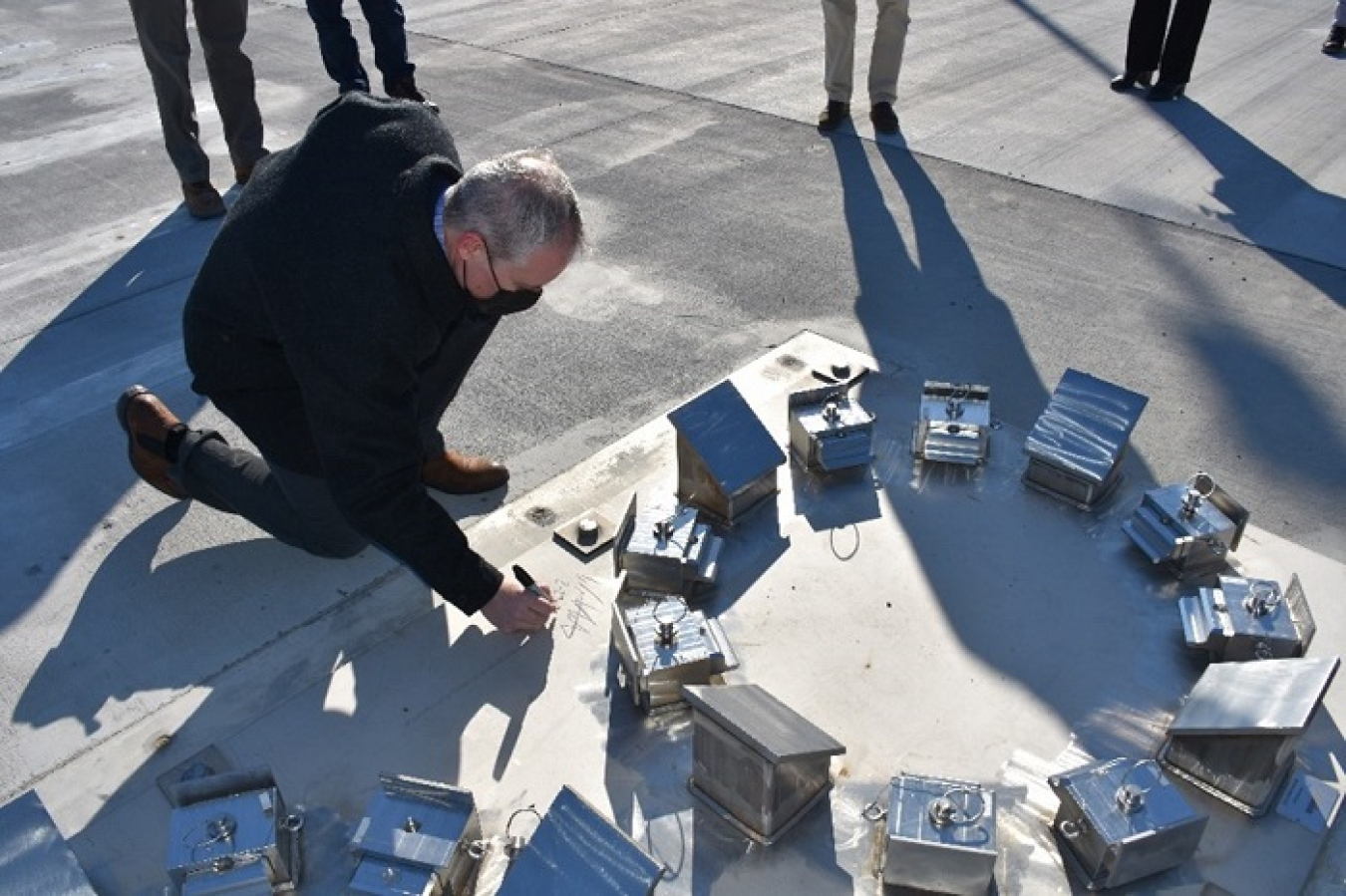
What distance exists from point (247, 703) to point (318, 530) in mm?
388

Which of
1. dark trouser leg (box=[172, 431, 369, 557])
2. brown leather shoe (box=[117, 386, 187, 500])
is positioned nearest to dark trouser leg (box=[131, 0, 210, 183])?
brown leather shoe (box=[117, 386, 187, 500])

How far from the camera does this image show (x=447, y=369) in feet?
7.53

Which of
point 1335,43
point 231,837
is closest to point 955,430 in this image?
point 231,837

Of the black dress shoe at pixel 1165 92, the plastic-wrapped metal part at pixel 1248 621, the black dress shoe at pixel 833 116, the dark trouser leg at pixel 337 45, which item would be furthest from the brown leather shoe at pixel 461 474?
the black dress shoe at pixel 1165 92

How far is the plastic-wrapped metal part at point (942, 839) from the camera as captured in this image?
1614mm

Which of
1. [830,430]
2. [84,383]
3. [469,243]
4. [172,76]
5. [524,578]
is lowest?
[84,383]

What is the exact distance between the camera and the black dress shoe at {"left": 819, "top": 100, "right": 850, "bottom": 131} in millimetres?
4703

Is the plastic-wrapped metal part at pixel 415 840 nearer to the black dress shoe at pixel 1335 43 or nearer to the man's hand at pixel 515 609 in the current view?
the man's hand at pixel 515 609

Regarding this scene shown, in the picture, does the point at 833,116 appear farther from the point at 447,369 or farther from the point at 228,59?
the point at 447,369

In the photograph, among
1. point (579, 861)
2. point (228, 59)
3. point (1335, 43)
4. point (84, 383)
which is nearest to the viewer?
point (579, 861)

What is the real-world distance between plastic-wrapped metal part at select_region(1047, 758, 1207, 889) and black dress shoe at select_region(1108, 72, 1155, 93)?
172 inches

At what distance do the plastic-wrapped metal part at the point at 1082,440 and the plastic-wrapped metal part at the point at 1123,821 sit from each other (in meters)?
0.80

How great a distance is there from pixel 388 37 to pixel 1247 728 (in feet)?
15.2

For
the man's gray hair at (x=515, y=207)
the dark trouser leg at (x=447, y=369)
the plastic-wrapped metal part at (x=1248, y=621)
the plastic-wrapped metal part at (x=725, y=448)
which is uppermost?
the man's gray hair at (x=515, y=207)
